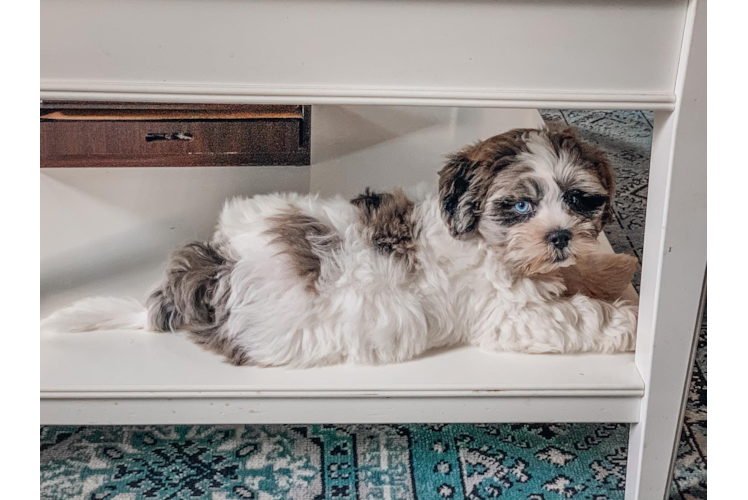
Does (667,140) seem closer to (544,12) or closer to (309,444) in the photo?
(544,12)

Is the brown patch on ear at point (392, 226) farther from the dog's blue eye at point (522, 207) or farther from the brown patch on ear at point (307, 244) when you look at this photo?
the dog's blue eye at point (522, 207)

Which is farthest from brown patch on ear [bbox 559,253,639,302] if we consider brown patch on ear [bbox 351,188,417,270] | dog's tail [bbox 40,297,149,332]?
dog's tail [bbox 40,297,149,332]

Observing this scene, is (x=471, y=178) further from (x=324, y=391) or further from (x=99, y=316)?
(x=99, y=316)

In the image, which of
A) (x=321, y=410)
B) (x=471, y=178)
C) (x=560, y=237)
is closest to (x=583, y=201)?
(x=560, y=237)

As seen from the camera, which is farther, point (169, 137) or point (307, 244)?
point (169, 137)

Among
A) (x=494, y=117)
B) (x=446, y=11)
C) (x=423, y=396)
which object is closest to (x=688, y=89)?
(x=446, y=11)

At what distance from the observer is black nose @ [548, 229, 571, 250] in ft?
3.82

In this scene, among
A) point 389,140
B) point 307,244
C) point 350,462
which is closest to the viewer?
point 307,244

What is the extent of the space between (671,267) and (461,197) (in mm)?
330

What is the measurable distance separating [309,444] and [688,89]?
883mm

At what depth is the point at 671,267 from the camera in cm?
115

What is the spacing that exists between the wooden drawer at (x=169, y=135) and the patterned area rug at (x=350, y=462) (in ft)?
1.91

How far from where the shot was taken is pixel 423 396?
1.22 m

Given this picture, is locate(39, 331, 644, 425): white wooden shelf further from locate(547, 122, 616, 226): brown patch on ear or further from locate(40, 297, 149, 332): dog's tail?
locate(547, 122, 616, 226): brown patch on ear
